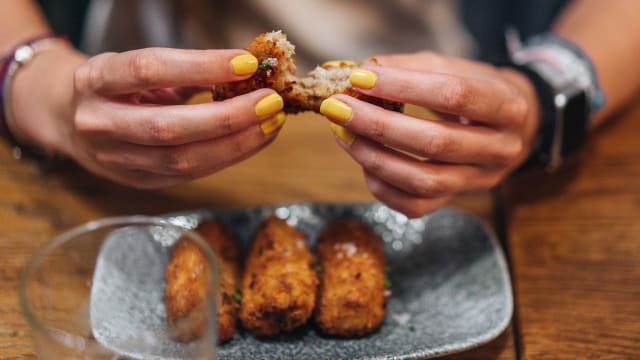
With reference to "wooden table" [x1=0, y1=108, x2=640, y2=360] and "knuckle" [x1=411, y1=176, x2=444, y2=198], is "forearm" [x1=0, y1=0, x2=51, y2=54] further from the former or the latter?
"knuckle" [x1=411, y1=176, x2=444, y2=198]

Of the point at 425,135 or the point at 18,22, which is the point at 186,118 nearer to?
the point at 425,135

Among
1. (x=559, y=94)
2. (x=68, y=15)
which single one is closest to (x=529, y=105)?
(x=559, y=94)

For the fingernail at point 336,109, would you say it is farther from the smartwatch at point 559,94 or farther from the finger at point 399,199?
the smartwatch at point 559,94

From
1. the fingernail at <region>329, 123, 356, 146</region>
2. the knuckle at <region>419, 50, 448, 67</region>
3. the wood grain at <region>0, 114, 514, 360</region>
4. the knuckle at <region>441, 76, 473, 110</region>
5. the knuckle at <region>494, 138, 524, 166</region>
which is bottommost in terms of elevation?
the wood grain at <region>0, 114, 514, 360</region>

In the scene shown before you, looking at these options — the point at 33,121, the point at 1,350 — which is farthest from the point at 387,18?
the point at 1,350

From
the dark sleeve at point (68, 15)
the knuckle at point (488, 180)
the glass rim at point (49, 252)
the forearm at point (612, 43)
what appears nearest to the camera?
the glass rim at point (49, 252)

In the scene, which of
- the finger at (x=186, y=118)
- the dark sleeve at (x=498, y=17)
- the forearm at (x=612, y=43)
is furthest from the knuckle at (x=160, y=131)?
the dark sleeve at (x=498, y=17)

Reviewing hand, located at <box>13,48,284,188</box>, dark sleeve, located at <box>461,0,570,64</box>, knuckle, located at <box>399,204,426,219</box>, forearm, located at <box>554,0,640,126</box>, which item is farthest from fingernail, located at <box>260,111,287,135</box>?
dark sleeve, located at <box>461,0,570,64</box>
